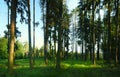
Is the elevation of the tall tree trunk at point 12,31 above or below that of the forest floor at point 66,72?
Result: above

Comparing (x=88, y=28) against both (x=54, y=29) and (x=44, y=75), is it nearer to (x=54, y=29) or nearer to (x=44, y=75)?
(x=54, y=29)

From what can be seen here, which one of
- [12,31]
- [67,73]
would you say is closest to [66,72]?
[67,73]

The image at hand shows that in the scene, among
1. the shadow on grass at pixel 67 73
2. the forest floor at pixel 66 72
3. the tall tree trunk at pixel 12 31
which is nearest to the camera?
the shadow on grass at pixel 67 73

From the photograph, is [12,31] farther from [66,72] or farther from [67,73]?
[67,73]

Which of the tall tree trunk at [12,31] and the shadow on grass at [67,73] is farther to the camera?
the tall tree trunk at [12,31]

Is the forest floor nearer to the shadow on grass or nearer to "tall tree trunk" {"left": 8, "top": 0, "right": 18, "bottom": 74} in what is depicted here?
the shadow on grass

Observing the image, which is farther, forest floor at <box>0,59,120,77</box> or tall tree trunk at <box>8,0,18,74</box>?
tall tree trunk at <box>8,0,18,74</box>

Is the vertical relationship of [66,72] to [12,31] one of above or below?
below

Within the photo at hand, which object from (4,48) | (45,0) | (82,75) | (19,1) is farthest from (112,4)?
(4,48)

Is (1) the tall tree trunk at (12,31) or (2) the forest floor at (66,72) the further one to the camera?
(1) the tall tree trunk at (12,31)

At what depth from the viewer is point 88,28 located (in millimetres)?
69625

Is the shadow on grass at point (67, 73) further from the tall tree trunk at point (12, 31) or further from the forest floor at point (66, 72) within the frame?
the tall tree trunk at point (12, 31)

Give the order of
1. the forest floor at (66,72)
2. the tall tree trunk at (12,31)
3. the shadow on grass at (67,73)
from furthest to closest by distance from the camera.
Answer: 1. the tall tree trunk at (12,31)
2. the forest floor at (66,72)
3. the shadow on grass at (67,73)

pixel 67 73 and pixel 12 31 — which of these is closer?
pixel 67 73
